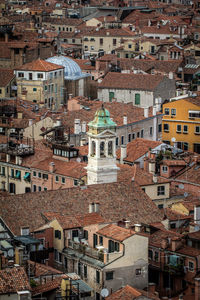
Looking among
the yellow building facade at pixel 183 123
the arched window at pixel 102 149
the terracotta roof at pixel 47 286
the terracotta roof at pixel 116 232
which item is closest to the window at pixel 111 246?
the terracotta roof at pixel 116 232

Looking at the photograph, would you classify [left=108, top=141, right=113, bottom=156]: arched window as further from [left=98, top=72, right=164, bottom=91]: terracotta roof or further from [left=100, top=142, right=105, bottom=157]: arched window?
[left=98, top=72, right=164, bottom=91]: terracotta roof

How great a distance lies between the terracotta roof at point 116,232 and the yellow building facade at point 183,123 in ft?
111

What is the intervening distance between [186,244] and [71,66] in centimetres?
5496

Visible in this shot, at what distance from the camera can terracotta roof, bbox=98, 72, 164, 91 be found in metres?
109

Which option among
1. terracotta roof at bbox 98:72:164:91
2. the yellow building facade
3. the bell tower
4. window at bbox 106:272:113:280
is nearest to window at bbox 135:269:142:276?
window at bbox 106:272:113:280

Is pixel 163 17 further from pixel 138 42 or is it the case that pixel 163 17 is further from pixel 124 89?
pixel 124 89

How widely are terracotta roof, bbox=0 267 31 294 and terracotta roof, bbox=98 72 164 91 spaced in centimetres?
5695

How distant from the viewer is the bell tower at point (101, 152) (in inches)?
2876

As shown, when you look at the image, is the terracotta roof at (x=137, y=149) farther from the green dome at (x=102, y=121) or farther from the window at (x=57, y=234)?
the window at (x=57, y=234)

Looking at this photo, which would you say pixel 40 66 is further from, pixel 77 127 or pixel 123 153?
pixel 123 153

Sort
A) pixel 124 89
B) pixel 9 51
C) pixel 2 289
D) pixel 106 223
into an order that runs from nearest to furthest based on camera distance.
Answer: pixel 2 289 → pixel 106 223 → pixel 124 89 → pixel 9 51

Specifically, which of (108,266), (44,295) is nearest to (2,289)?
(44,295)

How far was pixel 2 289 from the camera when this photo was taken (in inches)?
2024

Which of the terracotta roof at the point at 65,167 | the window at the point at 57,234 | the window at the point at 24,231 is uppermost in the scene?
the window at the point at 24,231
